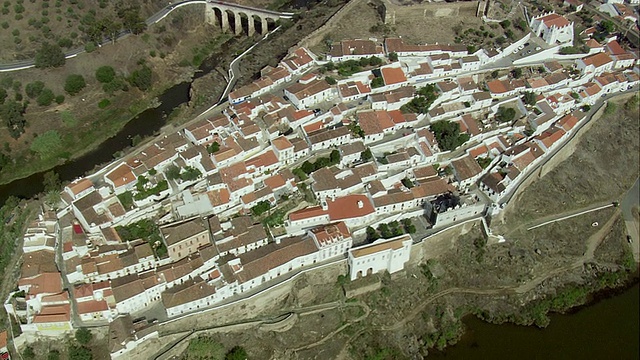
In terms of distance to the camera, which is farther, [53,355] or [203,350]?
[203,350]

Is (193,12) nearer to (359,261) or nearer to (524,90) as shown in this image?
(524,90)

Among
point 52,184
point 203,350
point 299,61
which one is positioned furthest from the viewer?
point 299,61

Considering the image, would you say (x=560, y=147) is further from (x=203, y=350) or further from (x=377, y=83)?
(x=203, y=350)

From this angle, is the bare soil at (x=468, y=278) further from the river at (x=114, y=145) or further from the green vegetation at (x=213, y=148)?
the river at (x=114, y=145)

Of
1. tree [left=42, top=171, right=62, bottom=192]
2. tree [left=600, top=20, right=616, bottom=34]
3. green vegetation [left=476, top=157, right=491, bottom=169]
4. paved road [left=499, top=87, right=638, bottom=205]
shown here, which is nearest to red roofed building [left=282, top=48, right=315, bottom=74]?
green vegetation [left=476, top=157, right=491, bottom=169]

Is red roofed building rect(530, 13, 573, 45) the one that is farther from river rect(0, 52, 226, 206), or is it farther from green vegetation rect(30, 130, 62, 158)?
green vegetation rect(30, 130, 62, 158)

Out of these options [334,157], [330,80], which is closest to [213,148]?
[334,157]
